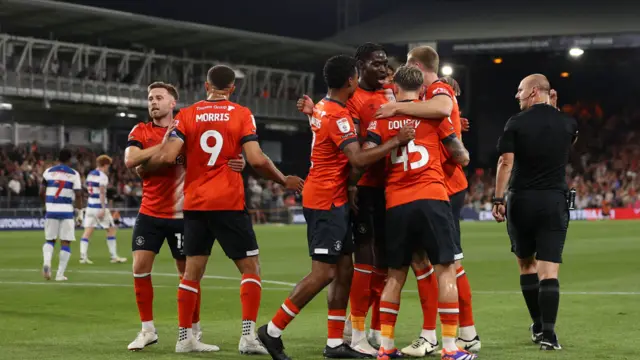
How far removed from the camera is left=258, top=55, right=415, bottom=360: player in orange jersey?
8.62 meters

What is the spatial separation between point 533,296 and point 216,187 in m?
3.24

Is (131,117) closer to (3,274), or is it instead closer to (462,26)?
(462,26)

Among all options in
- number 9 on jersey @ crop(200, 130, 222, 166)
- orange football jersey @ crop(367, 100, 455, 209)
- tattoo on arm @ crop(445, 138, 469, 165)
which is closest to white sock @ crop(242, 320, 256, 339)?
number 9 on jersey @ crop(200, 130, 222, 166)

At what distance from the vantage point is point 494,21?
54250mm

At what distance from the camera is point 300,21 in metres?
60.6

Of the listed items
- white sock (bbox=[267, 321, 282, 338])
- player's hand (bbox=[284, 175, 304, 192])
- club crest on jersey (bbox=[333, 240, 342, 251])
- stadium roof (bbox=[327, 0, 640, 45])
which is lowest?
white sock (bbox=[267, 321, 282, 338])

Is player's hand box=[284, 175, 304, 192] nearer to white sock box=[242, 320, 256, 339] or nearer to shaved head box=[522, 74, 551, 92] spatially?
white sock box=[242, 320, 256, 339]

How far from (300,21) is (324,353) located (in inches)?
2077

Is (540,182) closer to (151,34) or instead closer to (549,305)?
(549,305)

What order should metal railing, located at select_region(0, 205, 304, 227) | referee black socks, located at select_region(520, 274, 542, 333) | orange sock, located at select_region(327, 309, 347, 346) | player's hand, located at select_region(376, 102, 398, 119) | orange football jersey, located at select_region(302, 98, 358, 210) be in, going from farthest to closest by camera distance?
1. metal railing, located at select_region(0, 205, 304, 227)
2. referee black socks, located at select_region(520, 274, 542, 333)
3. orange sock, located at select_region(327, 309, 347, 346)
4. orange football jersey, located at select_region(302, 98, 358, 210)
5. player's hand, located at select_region(376, 102, 398, 119)

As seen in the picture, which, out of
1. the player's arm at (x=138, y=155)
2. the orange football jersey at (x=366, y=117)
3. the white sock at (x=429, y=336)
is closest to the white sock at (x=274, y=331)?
the white sock at (x=429, y=336)

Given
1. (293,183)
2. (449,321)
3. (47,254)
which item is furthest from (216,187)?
(47,254)

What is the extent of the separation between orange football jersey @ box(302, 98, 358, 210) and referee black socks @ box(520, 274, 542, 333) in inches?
91.9

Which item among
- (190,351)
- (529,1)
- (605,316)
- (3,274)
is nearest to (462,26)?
(529,1)
